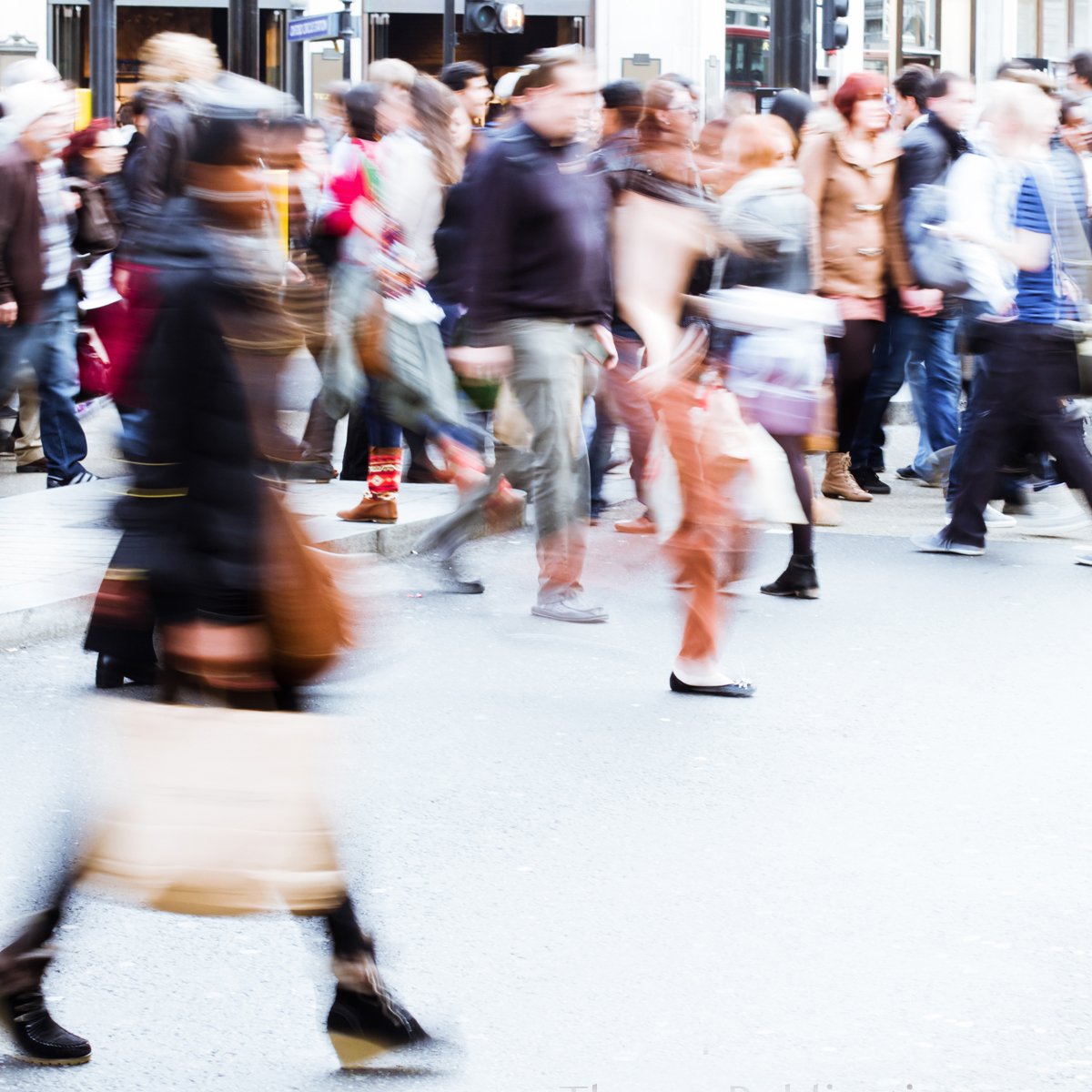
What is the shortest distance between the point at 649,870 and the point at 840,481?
6.28 meters

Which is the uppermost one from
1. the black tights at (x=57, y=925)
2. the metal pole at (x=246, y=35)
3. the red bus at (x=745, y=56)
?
the red bus at (x=745, y=56)

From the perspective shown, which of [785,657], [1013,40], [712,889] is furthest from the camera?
[1013,40]

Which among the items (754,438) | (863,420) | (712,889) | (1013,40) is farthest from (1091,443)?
(1013,40)

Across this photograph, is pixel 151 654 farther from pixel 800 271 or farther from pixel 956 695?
pixel 800 271

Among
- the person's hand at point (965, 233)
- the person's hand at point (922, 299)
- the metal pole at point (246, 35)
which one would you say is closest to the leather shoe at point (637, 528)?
the person's hand at point (965, 233)

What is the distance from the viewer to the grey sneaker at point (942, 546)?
897cm

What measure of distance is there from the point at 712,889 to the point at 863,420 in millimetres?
6734

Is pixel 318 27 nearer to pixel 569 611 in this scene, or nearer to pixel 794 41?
pixel 794 41

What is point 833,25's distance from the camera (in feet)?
59.6

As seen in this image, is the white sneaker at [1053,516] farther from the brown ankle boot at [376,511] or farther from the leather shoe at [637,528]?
the brown ankle boot at [376,511]

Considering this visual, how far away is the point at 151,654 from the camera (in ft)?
11.9

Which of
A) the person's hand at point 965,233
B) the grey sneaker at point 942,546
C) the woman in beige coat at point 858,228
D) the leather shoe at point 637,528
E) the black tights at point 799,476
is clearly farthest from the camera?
the woman in beige coat at point 858,228

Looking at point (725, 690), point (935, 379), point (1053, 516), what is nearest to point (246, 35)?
point (935, 379)

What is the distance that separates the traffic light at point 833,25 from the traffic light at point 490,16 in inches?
161
